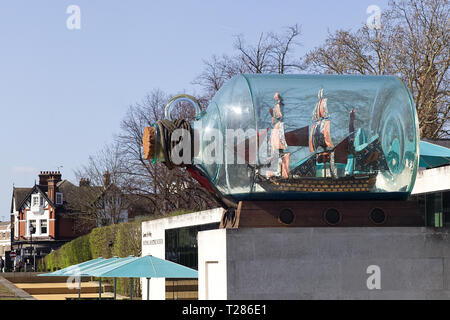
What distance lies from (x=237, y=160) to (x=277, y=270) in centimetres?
105

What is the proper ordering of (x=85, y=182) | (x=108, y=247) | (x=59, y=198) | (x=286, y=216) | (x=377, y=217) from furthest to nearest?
(x=59, y=198), (x=85, y=182), (x=108, y=247), (x=377, y=217), (x=286, y=216)

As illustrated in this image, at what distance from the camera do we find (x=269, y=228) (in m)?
7.01

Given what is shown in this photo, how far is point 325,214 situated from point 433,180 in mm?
11175

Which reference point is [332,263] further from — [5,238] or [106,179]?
[5,238]

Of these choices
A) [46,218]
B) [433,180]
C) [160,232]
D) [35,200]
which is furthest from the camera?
[35,200]

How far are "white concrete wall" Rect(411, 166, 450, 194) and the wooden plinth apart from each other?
10.3 metres

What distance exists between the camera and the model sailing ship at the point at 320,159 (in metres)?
7.12

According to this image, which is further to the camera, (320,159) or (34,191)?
(34,191)

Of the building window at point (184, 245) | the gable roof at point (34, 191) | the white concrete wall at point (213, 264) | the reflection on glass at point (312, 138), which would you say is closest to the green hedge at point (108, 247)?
the building window at point (184, 245)

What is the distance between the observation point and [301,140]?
7203 millimetres

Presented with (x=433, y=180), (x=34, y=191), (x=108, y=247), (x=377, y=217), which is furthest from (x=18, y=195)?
(x=377, y=217)
